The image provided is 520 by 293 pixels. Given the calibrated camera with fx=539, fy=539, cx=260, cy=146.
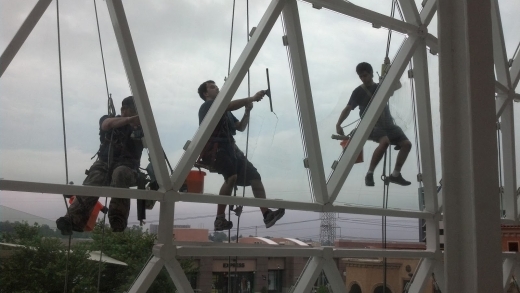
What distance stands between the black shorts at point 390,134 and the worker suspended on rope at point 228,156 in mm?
2546

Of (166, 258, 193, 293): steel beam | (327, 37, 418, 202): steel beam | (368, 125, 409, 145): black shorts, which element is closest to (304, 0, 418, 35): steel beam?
(327, 37, 418, 202): steel beam

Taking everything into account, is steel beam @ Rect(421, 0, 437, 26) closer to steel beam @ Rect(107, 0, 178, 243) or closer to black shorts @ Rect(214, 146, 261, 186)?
black shorts @ Rect(214, 146, 261, 186)

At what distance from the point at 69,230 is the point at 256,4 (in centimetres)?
404

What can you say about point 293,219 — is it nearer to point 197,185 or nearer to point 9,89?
point 197,185

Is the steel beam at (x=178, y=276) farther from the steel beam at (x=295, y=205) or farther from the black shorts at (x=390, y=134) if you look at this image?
the black shorts at (x=390, y=134)

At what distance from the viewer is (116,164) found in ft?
21.3

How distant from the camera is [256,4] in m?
7.79

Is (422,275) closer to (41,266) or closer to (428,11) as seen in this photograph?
(428,11)

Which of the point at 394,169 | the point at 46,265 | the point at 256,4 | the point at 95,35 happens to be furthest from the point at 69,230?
the point at 394,169

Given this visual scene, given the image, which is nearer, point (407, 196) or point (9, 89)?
point (9, 89)

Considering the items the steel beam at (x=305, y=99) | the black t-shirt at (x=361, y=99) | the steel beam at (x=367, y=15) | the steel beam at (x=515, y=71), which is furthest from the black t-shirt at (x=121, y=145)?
the steel beam at (x=515, y=71)

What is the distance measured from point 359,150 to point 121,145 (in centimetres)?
399

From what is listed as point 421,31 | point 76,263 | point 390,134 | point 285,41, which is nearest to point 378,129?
point 390,134

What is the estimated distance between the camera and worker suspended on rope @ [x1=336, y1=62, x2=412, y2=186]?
922 centimetres
